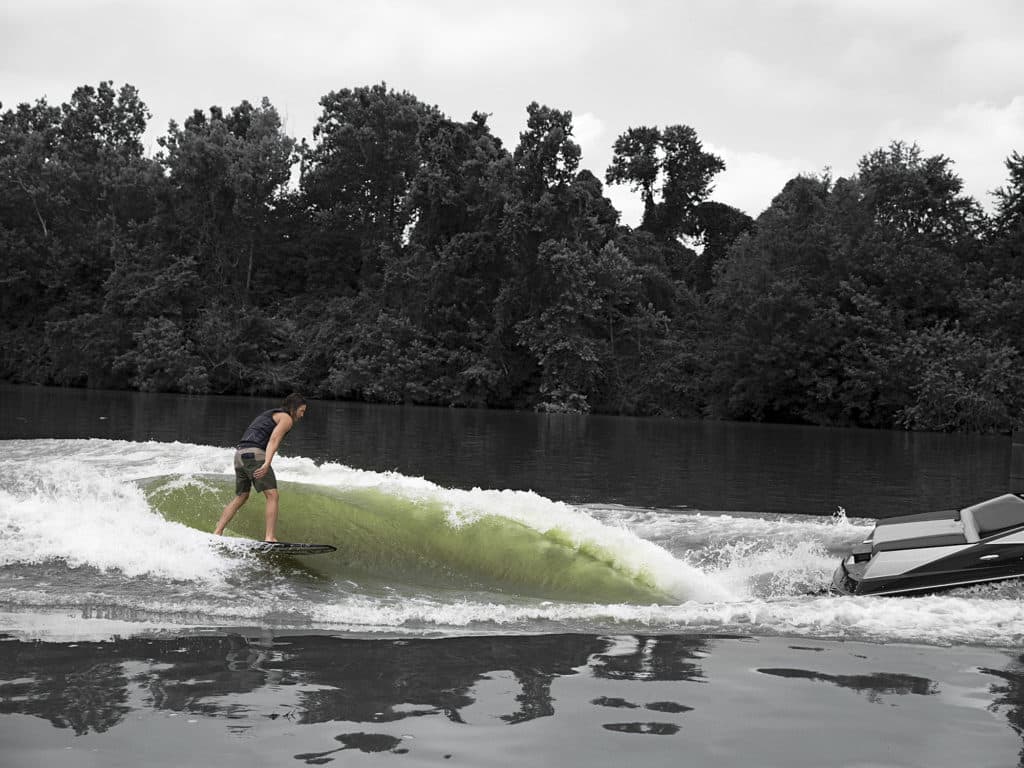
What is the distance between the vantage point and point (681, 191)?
255 feet

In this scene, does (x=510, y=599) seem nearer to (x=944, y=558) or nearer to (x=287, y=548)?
(x=287, y=548)

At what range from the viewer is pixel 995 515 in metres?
11.4

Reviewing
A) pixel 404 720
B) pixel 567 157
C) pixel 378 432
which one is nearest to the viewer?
pixel 404 720

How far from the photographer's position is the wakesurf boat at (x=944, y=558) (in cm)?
1041

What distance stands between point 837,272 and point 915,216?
229 inches

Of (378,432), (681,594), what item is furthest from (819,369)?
(681,594)

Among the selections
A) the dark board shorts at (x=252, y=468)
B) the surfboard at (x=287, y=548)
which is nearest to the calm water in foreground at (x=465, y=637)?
the surfboard at (x=287, y=548)

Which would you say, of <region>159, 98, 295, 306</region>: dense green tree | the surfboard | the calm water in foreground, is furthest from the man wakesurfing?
<region>159, 98, 295, 306</region>: dense green tree

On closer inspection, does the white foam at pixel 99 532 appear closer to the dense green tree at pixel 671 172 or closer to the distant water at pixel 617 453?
the distant water at pixel 617 453

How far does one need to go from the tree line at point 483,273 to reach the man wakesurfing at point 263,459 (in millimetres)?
45605

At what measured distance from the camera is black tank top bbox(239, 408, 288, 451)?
12.3m

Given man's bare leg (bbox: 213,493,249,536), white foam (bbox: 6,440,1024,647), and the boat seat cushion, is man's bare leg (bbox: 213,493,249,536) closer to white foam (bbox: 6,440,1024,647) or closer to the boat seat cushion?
white foam (bbox: 6,440,1024,647)

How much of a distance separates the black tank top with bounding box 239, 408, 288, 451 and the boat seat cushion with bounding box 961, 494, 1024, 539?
8.26 metres

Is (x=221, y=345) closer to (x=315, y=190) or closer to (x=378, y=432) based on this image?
(x=315, y=190)
